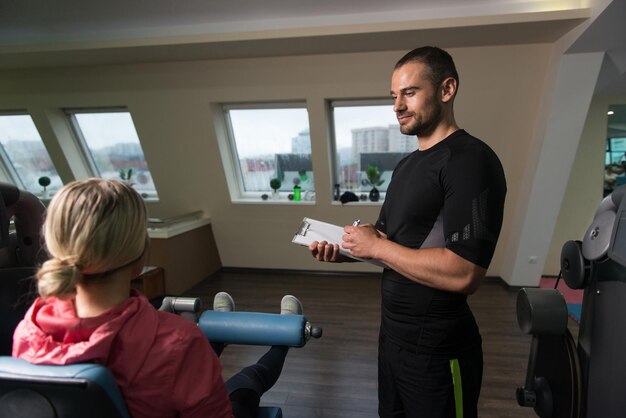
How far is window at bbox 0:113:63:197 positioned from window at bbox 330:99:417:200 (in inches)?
151

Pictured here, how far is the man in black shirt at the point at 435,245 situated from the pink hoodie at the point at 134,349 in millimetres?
518

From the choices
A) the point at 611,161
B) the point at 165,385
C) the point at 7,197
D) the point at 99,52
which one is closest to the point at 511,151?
A: the point at 611,161

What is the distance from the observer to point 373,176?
11.4ft

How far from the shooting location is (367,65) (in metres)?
2.75

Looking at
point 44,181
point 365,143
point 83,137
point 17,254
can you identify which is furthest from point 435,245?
point 44,181

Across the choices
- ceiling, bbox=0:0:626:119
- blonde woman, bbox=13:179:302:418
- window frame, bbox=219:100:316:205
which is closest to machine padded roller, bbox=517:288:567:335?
blonde woman, bbox=13:179:302:418

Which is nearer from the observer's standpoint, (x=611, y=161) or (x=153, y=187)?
(x=611, y=161)

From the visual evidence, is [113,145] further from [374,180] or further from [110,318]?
[110,318]

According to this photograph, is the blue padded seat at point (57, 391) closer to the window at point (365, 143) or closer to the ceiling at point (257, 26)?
the ceiling at point (257, 26)

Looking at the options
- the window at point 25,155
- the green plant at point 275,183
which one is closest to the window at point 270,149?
the green plant at point 275,183

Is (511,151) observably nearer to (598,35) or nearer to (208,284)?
(598,35)

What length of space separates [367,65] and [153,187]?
10.3 ft

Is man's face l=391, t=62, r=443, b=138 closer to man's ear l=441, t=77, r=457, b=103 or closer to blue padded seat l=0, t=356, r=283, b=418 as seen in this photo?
man's ear l=441, t=77, r=457, b=103

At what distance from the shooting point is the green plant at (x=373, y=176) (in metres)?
3.45
